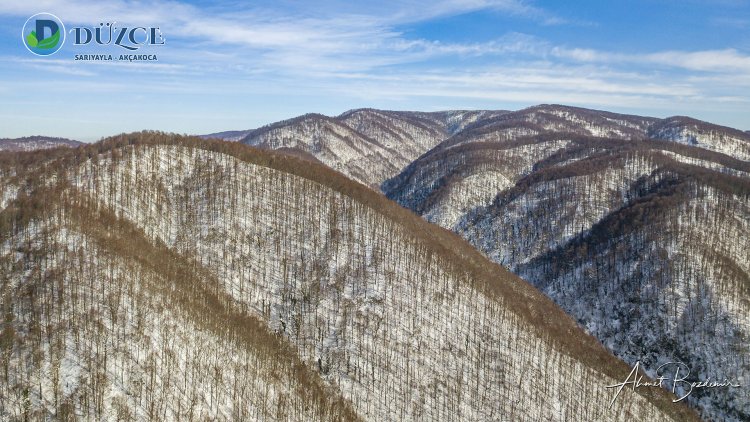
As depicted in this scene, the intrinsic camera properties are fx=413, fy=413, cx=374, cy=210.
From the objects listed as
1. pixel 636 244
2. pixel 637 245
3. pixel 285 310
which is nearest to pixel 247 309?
pixel 285 310

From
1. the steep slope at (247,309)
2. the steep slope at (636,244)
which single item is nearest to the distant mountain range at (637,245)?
the steep slope at (636,244)

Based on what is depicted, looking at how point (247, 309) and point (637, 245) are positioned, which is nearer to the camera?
point (247, 309)

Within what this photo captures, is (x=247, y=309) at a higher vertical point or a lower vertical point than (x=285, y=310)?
higher

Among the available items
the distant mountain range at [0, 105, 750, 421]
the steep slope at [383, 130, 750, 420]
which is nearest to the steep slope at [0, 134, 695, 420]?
the distant mountain range at [0, 105, 750, 421]

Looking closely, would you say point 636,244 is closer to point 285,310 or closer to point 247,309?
point 285,310

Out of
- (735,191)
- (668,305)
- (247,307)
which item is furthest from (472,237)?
Answer: (247,307)
